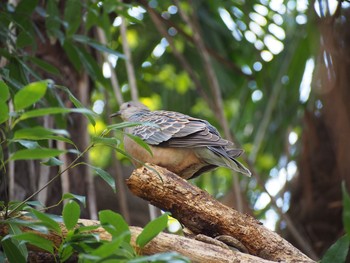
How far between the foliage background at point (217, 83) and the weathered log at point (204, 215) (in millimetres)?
744

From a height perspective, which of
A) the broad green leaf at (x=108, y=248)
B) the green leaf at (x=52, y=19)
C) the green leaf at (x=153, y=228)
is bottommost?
the green leaf at (x=153, y=228)

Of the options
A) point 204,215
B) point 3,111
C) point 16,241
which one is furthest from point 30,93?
point 204,215

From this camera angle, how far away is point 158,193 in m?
3.29

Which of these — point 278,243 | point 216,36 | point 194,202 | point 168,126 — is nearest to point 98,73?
point 168,126

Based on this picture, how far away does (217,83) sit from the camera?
5578mm

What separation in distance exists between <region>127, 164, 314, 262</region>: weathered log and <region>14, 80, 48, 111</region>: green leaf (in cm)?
119

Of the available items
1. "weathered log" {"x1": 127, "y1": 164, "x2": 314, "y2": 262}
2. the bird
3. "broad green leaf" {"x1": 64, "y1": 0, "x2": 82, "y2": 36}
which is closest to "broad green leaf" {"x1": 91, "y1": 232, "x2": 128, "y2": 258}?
"weathered log" {"x1": 127, "y1": 164, "x2": 314, "y2": 262}

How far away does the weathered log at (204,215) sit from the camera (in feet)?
10.6

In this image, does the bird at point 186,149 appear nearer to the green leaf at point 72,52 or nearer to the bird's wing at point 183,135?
the bird's wing at point 183,135

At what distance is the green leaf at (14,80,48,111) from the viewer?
2104 millimetres

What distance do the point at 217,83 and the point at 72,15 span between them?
1.67 m

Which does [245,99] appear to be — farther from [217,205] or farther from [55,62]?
[217,205]

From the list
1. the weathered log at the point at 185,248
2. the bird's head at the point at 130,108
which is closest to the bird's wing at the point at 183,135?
the bird's head at the point at 130,108

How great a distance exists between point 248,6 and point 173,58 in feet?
2.98
